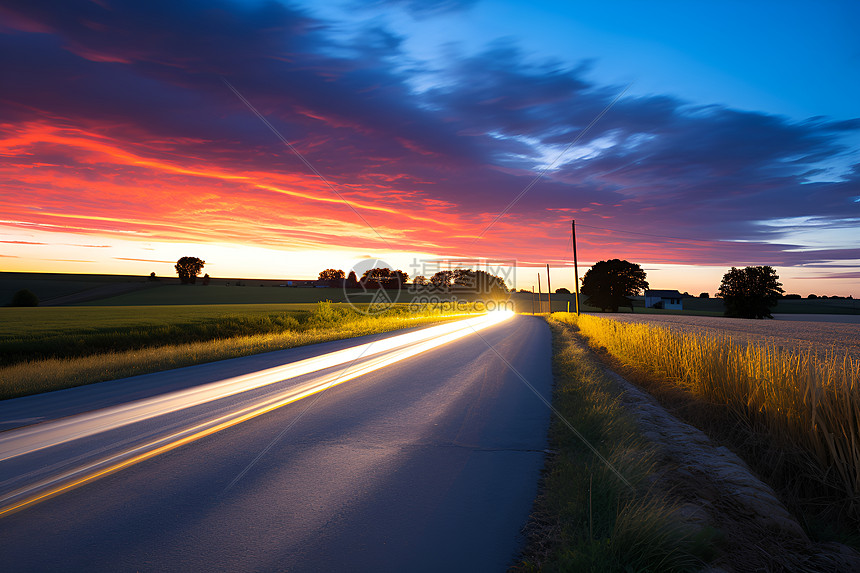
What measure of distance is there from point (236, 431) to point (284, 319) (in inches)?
1152

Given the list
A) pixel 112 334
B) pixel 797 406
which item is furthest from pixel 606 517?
pixel 112 334

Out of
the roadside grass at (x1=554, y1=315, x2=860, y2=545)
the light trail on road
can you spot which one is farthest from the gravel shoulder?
the light trail on road

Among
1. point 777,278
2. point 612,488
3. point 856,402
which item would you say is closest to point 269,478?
point 612,488

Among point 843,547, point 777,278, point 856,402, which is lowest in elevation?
point 843,547

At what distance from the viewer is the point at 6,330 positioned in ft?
79.7

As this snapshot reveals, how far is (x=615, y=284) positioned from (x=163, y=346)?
88.0 m

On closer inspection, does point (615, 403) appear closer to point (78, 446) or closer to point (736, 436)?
point (736, 436)

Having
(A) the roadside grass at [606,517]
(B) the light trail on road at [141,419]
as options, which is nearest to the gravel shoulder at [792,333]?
(A) the roadside grass at [606,517]

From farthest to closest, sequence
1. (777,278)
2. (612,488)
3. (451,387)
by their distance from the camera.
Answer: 1. (777,278)
2. (451,387)
3. (612,488)

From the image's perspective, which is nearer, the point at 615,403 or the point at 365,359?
the point at 615,403

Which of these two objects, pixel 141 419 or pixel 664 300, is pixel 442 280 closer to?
pixel 664 300

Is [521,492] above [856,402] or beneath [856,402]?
beneath

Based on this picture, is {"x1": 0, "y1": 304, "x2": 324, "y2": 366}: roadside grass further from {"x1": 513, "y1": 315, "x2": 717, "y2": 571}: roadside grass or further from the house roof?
the house roof

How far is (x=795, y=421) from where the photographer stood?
584cm
